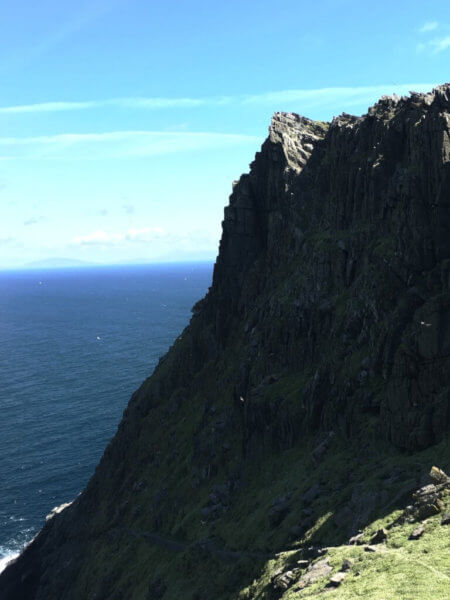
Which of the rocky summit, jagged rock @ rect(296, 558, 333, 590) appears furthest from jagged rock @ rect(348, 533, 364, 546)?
jagged rock @ rect(296, 558, 333, 590)

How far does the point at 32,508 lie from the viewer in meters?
108

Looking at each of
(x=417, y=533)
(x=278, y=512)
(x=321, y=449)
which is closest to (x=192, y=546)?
(x=278, y=512)

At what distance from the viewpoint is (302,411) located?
213 feet

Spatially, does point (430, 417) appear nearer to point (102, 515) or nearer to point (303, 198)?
point (303, 198)

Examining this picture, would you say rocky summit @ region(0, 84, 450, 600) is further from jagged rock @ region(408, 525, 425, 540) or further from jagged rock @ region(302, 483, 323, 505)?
jagged rock @ region(408, 525, 425, 540)

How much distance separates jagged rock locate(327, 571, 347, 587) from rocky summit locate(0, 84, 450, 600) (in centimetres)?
Result: 17

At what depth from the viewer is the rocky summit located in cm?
4138

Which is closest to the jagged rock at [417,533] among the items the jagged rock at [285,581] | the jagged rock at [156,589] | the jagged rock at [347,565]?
the jagged rock at [347,565]

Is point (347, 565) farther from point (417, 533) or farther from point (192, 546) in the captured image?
point (192, 546)

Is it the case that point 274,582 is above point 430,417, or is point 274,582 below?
below

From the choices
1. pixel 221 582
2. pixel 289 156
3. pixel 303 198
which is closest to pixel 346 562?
pixel 221 582

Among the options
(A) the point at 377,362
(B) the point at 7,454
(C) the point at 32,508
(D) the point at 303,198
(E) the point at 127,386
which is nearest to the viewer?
(A) the point at 377,362

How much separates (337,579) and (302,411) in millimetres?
32526

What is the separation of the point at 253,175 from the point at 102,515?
2676 inches
